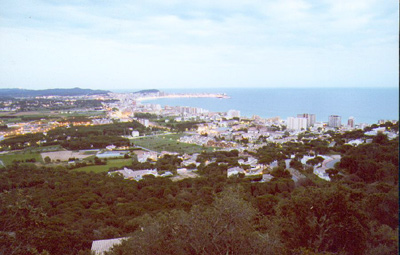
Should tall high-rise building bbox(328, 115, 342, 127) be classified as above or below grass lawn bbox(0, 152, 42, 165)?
above

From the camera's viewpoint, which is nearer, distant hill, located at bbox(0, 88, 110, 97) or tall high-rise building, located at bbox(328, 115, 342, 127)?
tall high-rise building, located at bbox(328, 115, 342, 127)

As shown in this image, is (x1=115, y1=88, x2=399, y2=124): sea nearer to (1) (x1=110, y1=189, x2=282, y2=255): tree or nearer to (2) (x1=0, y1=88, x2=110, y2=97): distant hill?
(1) (x1=110, y1=189, x2=282, y2=255): tree

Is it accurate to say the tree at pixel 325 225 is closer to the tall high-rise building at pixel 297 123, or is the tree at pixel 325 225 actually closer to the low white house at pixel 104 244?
the low white house at pixel 104 244

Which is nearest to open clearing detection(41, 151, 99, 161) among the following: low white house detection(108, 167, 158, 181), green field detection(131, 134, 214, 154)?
green field detection(131, 134, 214, 154)

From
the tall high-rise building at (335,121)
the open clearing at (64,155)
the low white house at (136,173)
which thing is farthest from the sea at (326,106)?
the open clearing at (64,155)

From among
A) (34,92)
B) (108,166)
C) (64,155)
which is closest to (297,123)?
(108,166)

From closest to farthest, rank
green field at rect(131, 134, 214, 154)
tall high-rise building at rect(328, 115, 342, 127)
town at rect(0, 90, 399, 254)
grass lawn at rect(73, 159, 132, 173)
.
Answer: town at rect(0, 90, 399, 254)
grass lawn at rect(73, 159, 132, 173)
green field at rect(131, 134, 214, 154)
tall high-rise building at rect(328, 115, 342, 127)

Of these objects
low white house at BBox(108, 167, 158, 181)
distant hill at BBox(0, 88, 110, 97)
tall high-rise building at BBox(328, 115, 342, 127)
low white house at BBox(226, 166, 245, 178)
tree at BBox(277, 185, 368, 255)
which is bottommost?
low white house at BBox(108, 167, 158, 181)

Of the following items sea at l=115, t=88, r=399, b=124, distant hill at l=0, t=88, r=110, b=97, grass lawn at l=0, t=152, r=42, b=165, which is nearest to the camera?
grass lawn at l=0, t=152, r=42, b=165
